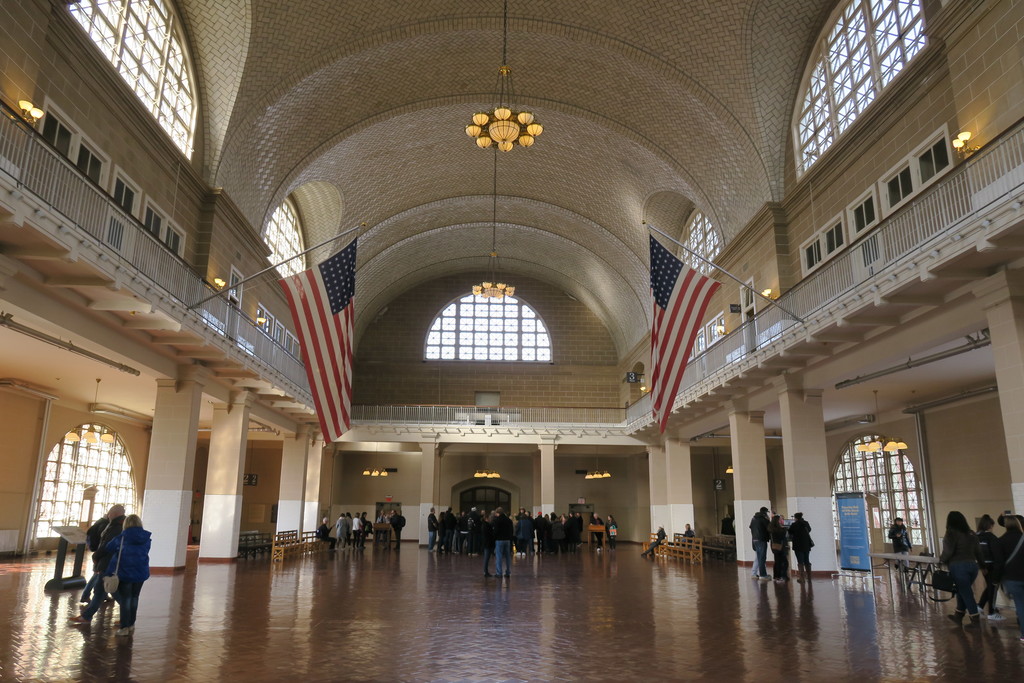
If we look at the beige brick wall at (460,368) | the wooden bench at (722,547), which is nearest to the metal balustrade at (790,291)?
the wooden bench at (722,547)

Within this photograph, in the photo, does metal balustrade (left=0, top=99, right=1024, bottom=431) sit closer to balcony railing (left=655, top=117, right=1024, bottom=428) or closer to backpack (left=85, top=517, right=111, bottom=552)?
balcony railing (left=655, top=117, right=1024, bottom=428)

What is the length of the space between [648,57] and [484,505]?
24.0 m

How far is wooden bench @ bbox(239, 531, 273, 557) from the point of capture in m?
20.2

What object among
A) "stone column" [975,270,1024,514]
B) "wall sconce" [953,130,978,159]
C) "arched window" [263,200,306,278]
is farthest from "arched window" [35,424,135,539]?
"wall sconce" [953,130,978,159]

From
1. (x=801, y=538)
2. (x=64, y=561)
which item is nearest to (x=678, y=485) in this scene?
(x=801, y=538)

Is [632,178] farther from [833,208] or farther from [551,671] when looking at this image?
[551,671]

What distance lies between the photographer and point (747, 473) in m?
18.2

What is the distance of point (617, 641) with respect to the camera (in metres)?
7.13

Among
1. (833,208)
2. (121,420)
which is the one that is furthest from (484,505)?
(833,208)

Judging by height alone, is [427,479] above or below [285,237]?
below

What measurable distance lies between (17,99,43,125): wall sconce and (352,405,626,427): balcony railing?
62.0ft

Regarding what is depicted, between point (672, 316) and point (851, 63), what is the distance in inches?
277

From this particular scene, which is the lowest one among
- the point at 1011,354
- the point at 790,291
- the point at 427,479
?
the point at 427,479

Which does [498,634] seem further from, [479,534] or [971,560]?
[479,534]
